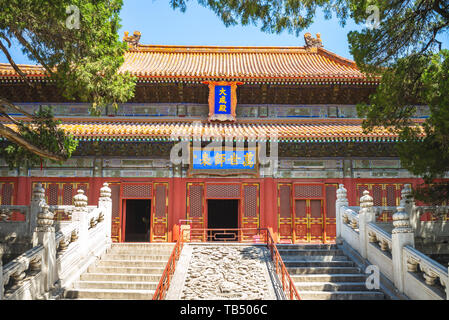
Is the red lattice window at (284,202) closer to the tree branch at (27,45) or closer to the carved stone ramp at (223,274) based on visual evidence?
the carved stone ramp at (223,274)

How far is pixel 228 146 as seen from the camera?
13.8 metres

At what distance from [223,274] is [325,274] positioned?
225cm

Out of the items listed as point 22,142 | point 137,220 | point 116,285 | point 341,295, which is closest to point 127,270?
point 116,285

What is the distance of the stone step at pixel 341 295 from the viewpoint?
7.57 m

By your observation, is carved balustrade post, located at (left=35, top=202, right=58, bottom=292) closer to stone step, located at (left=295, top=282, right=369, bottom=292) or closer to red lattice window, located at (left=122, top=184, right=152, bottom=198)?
stone step, located at (left=295, top=282, right=369, bottom=292)

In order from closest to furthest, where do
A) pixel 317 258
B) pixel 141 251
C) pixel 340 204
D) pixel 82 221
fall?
pixel 82 221 < pixel 317 258 < pixel 141 251 < pixel 340 204

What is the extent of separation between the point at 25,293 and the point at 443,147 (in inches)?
303

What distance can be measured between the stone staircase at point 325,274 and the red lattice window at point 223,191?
3.56m

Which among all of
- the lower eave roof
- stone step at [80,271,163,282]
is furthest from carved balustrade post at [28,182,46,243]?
the lower eave roof

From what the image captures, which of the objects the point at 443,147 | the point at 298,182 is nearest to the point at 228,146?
the point at 298,182

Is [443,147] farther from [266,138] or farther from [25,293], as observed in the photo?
[25,293]

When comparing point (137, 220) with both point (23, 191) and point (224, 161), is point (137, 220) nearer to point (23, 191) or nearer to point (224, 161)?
point (23, 191)

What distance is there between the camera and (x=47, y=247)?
774cm
